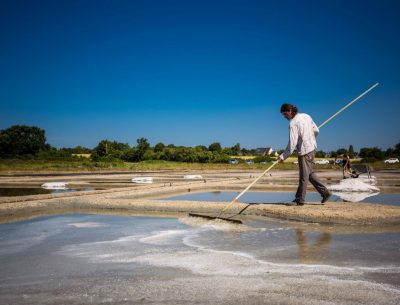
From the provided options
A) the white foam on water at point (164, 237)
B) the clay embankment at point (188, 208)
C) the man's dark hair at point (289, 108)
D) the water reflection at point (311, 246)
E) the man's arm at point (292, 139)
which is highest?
the man's dark hair at point (289, 108)

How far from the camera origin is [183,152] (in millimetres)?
69125

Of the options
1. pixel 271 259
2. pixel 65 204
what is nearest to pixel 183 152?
pixel 65 204

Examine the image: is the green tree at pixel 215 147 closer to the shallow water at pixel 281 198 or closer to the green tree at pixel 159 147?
the green tree at pixel 159 147

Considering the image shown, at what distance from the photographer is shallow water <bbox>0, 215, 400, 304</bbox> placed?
2.64m

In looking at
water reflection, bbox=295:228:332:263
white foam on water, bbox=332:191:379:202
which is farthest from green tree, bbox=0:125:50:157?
water reflection, bbox=295:228:332:263

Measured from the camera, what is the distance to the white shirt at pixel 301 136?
21.0ft

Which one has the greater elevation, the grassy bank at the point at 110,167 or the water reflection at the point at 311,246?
the grassy bank at the point at 110,167

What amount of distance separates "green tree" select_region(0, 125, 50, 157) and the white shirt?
77687 millimetres

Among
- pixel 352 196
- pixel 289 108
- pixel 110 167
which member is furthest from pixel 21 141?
pixel 289 108

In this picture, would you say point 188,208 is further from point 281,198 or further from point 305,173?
point 281,198

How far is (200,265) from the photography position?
11.2ft

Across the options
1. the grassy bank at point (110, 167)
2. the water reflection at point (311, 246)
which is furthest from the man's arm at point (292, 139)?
the grassy bank at point (110, 167)

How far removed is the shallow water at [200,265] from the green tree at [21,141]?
78.0 metres

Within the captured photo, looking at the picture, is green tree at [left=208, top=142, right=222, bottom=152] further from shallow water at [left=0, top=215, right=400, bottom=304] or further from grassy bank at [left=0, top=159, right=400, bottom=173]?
shallow water at [left=0, top=215, right=400, bottom=304]
